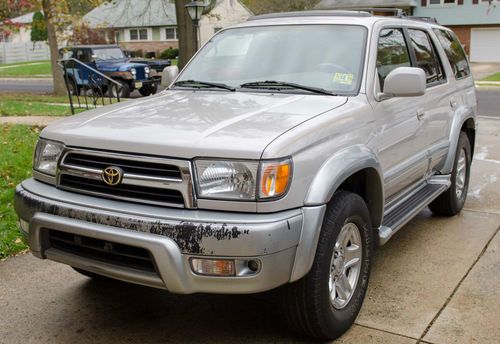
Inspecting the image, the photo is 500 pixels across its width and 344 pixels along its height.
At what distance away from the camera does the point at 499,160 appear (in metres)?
8.55

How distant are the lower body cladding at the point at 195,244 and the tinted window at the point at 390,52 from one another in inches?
66.4

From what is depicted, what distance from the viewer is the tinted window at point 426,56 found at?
502 centimetres

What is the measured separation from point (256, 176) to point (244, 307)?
1308 mm

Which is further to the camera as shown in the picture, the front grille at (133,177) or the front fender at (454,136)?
the front fender at (454,136)

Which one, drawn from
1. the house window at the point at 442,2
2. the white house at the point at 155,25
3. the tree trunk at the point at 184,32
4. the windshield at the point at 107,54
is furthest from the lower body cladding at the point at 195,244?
the white house at the point at 155,25

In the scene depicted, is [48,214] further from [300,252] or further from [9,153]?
[9,153]

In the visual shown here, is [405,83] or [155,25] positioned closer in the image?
[405,83]

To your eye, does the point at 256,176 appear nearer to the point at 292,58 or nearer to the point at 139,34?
the point at 292,58

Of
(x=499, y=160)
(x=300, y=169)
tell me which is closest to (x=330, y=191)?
(x=300, y=169)

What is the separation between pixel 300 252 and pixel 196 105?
1.34 meters

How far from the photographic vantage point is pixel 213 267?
9.68 ft

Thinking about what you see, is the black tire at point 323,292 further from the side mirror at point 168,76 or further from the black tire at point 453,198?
the black tire at point 453,198

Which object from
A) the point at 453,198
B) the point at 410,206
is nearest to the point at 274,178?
the point at 410,206

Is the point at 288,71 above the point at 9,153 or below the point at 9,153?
above
